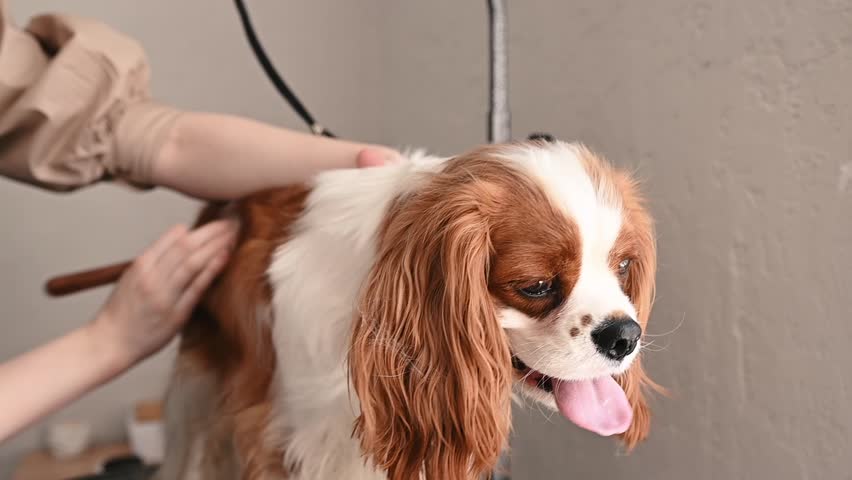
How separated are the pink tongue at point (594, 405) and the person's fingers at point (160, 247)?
23.3 inches

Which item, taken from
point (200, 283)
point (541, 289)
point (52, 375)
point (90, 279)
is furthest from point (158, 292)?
point (541, 289)

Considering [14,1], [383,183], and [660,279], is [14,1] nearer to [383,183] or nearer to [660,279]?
[383,183]

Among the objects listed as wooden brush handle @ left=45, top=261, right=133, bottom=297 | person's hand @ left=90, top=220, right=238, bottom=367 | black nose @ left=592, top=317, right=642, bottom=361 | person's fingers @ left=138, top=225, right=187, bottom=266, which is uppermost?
black nose @ left=592, top=317, right=642, bottom=361

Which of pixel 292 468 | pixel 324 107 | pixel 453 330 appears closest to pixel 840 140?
pixel 453 330

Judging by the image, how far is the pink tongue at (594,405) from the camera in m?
0.82

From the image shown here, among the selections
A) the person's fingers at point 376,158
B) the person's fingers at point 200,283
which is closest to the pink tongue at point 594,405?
the person's fingers at point 376,158

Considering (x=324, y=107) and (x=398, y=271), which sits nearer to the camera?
(x=398, y=271)

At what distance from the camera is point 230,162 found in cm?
118

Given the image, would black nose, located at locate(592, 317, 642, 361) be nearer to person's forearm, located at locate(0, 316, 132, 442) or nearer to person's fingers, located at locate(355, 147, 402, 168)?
person's fingers, located at locate(355, 147, 402, 168)

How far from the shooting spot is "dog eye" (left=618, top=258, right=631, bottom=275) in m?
0.86

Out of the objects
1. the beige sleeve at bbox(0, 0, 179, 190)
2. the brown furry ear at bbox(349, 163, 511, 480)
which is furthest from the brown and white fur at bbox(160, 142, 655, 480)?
the beige sleeve at bbox(0, 0, 179, 190)

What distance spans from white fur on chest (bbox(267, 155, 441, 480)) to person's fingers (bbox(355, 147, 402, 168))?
3.6 inches

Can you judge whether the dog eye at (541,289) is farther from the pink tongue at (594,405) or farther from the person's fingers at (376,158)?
the person's fingers at (376,158)

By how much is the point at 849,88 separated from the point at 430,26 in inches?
A: 47.2
